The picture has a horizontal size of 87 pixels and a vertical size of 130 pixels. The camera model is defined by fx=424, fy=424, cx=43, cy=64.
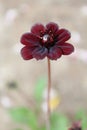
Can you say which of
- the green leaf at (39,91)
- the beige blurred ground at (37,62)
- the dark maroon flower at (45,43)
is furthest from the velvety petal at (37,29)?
the beige blurred ground at (37,62)

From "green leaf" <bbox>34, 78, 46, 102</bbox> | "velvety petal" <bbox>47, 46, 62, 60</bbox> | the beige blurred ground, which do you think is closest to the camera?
"velvety petal" <bbox>47, 46, 62, 60</bbox>

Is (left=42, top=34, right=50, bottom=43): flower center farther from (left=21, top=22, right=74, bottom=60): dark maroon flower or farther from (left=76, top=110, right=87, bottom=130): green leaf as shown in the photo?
(left=76, top=110, right=87, bottom=130): green leaf

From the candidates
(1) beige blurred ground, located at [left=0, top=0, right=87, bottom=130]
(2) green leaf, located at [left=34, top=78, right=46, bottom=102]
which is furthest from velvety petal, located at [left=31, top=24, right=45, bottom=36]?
(1) beige blurred ground, located at [left=0, top=0, right=87, bottom=130]

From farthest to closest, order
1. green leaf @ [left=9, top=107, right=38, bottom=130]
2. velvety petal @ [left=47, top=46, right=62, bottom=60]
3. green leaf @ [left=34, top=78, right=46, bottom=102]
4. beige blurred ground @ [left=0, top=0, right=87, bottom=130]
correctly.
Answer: beige blurred ground @ [left=0, top=0, right=87, bottom=130], green leaf @ [left=34, top=78, right=46, bottom=102], green leaf @ [left=9, top=107, right=38, bottom=130], velvety petal @ [left=47, top=46, right=62, bottom=60]

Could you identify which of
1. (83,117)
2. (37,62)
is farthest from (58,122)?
(37,62)

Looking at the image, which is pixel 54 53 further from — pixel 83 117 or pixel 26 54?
pixel 83 117

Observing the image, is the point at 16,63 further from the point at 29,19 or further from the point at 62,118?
the point at 62,118

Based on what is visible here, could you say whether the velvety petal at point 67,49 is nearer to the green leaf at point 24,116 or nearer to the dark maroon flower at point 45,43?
the dark maroon flower at point 45,43
